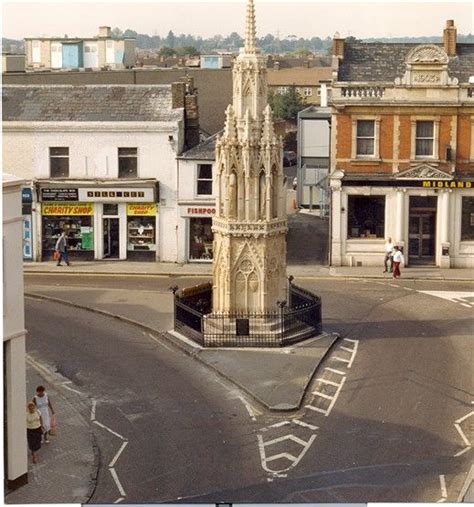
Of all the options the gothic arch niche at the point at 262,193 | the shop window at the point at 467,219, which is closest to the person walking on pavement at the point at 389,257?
the shop window at the point at 467,219

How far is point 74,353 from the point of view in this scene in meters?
36.6

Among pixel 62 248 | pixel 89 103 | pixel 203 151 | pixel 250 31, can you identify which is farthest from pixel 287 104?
pixel 250 31

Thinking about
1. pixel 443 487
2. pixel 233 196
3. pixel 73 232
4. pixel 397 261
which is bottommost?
pixel 443 487

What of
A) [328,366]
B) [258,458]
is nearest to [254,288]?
[328,366]

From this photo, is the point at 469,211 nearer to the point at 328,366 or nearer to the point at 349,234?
the point at 349,234

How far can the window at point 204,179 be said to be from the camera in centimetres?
5091

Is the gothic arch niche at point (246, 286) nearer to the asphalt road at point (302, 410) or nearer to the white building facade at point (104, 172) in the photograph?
the asphalt road at point (302, 410)

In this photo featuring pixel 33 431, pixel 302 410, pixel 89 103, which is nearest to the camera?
pixel 33 431

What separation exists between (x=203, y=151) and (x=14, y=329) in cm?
2615

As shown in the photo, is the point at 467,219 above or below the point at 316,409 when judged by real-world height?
above

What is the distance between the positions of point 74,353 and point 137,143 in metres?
16.6

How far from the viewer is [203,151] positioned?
2009 inches

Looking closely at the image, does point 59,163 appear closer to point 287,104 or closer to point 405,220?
point 405,220

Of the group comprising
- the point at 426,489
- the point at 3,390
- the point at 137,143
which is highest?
the point at 137,143
